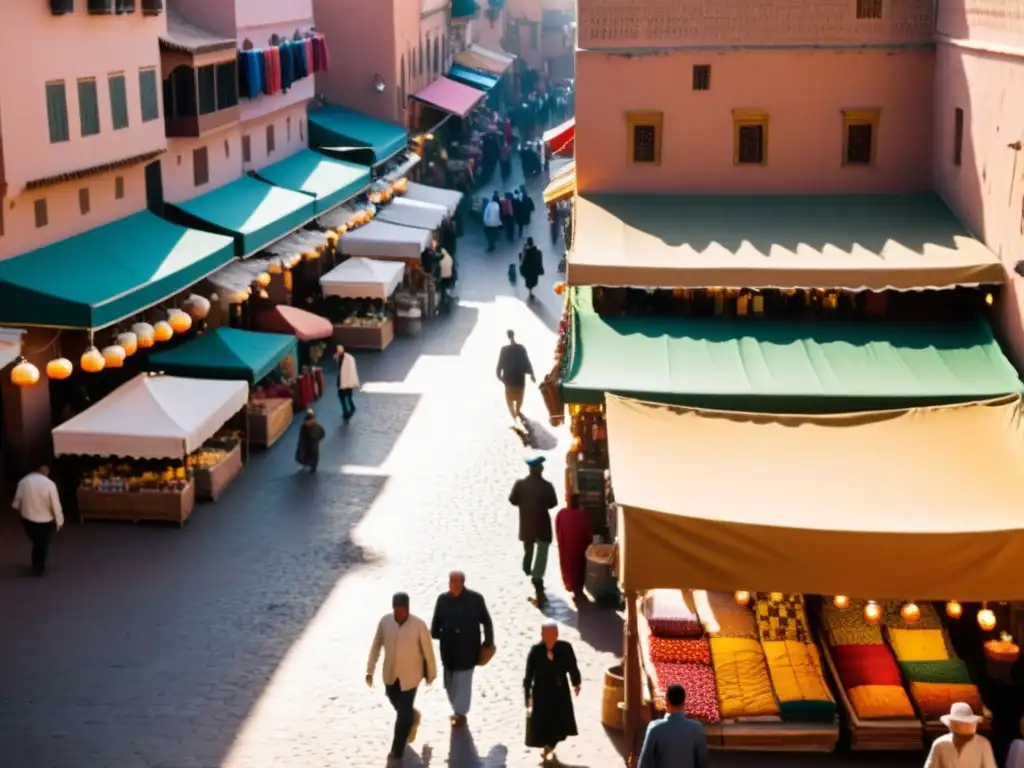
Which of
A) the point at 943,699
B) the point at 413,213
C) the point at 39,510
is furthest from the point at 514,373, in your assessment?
the point at 413,213

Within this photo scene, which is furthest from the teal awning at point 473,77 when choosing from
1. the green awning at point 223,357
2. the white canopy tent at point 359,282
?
the green awning at point 223,357

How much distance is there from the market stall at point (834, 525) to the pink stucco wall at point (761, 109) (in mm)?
6942

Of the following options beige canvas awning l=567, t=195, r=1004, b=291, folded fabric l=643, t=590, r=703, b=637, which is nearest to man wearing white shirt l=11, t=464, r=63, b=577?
beige canvas awning l=567, t=195, r=1004, b=291

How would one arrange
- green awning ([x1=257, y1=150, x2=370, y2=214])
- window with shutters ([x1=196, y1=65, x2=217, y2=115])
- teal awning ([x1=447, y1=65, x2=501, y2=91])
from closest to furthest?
1. window with shutters ([x1=196, y1=65, x2=217, y2=115])
2. green awning ([x1=257, y1=150, x2=370, y2=214])
3. teal awning ([x1=447, y1=65, x2=501, y2=91])

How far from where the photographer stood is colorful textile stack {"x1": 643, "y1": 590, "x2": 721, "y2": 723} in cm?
1345

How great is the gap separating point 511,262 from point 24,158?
2076 cm

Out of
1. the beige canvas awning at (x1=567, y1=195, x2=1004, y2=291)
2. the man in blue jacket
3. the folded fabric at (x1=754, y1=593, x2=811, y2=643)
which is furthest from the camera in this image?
the beige canvas awning at (x1=567, y1=195, x2=1004, y2=291)

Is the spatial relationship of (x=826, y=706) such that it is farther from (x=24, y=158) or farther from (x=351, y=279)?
(x=351, y=279)

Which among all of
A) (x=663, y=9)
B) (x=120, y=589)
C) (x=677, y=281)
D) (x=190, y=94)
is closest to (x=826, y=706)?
(x=677, y=281)

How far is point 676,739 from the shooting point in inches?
428

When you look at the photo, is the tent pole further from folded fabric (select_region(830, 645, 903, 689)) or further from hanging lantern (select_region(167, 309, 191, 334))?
hanging lantern (select_region(167, 309, 191, 334))

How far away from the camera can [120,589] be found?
17406 mm

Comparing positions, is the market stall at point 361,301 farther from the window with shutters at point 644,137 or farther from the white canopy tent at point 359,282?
the window with shutters at point 644,137

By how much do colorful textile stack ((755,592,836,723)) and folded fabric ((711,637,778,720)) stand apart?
8 centimetres
